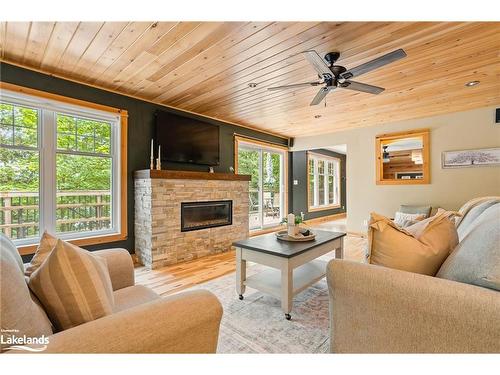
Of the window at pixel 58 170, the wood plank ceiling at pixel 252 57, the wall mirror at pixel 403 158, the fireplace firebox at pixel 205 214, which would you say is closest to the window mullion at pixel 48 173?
the window at pixel 58 170

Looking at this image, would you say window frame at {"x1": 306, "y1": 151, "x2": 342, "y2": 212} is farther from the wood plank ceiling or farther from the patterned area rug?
the patterned area rug

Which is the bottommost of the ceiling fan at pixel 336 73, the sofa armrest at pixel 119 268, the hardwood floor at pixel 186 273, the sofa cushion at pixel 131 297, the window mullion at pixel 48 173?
the hardwood floor at pixel 186 273

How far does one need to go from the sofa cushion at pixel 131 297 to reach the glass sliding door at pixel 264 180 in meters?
3.75

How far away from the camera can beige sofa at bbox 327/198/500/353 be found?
2.78 ft

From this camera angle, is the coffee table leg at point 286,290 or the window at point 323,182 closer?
the coffee table leg at point 286,290

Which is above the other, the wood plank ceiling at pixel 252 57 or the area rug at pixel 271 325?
the wood plank ceiling at pixel 252 57

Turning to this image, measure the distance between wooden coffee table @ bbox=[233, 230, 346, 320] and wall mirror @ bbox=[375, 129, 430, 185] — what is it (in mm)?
2925

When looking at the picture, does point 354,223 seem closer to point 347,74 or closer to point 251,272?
point 251,272

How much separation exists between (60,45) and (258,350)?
9.67 ft

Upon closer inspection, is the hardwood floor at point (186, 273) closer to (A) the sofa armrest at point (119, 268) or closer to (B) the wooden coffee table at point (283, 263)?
(B) the wooden coffee table at point (283, 263)

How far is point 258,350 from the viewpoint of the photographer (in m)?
1.57

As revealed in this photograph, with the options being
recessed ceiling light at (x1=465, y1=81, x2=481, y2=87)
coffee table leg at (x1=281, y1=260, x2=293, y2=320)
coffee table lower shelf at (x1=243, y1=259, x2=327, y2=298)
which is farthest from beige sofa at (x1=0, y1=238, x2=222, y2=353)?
recessed ceiling light at (x1=465, y1=81, x2=481, y2=87)

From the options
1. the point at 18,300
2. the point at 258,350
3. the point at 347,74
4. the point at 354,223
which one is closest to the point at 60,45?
the point at 18,300

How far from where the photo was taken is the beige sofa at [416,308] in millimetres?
846
